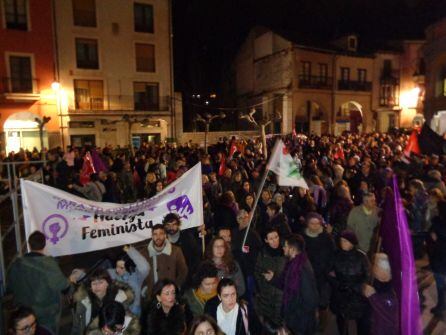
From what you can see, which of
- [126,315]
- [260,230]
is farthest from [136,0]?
[126,315]

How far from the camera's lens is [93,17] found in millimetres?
26719

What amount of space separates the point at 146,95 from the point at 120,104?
2213 mm

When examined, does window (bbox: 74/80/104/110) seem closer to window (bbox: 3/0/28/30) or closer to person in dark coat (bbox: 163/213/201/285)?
window (bbox: 3/0/28/30)

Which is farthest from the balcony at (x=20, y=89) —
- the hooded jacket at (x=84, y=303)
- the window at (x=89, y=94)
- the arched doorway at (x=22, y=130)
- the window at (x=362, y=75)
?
the window at (x=362, y=75)

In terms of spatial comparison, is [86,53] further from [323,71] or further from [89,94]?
[323,71]

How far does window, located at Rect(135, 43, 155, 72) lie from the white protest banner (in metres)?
24.7

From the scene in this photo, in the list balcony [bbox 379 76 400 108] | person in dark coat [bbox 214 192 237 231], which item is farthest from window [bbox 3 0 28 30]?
balcony [bbox 379 76 400 108]

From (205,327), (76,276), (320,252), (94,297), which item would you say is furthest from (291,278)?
(76,276)

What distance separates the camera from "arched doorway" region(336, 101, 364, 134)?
35000mm

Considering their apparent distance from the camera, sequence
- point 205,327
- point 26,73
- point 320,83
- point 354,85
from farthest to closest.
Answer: point 354,85, point 320,83, point 26,73, point 205,327

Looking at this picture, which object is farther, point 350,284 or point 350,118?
point 350,118

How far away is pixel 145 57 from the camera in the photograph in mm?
28656

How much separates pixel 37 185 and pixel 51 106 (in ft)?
74.9

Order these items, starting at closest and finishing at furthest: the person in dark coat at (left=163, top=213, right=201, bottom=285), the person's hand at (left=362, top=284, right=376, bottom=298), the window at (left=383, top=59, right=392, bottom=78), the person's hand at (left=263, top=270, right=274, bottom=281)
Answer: the person's hand at (left=362, top=284, right=376, bottom=298)
the person's hand at (left=263, top=270, right=274, bottom=281)
the person in dark coat at (left=163, top=213, right=201, bottom=285)
the window at (left=383, top=59, right=392, bottom=78)
